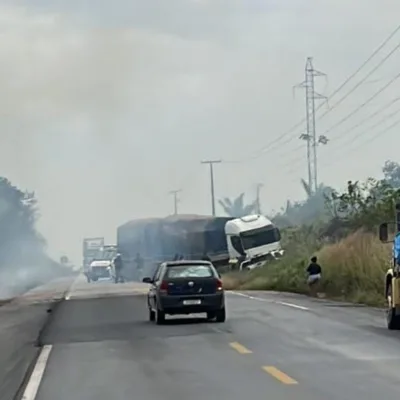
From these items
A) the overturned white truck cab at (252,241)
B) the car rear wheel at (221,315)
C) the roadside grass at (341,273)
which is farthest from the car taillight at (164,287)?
the overturned white truck cab at (252,241)

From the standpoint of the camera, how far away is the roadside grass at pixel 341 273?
45969 millimetres

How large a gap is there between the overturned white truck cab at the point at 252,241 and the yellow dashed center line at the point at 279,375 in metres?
49.1

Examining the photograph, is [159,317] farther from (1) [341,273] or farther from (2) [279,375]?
(1) [341,273]

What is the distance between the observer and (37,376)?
17.8 m

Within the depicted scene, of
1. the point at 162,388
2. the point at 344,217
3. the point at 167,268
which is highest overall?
the point at 344,217

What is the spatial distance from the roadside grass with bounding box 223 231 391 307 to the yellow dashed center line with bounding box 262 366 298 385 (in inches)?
921

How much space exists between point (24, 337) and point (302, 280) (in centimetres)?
3166

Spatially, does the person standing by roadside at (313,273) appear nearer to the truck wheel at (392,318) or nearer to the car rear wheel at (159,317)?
the car rear wheel at (159,317)

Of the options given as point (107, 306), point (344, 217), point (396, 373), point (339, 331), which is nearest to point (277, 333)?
point (339, 331)

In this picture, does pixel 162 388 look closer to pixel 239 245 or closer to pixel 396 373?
pixel 396 373

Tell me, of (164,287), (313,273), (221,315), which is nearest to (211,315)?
(221,315)

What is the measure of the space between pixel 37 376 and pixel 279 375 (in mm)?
3674

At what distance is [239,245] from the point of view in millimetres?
68125

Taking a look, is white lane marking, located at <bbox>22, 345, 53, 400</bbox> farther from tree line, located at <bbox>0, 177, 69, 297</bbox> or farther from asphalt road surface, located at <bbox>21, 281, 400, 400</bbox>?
tree line, located at <bbox>0, 177, 69, 297</bbox>
